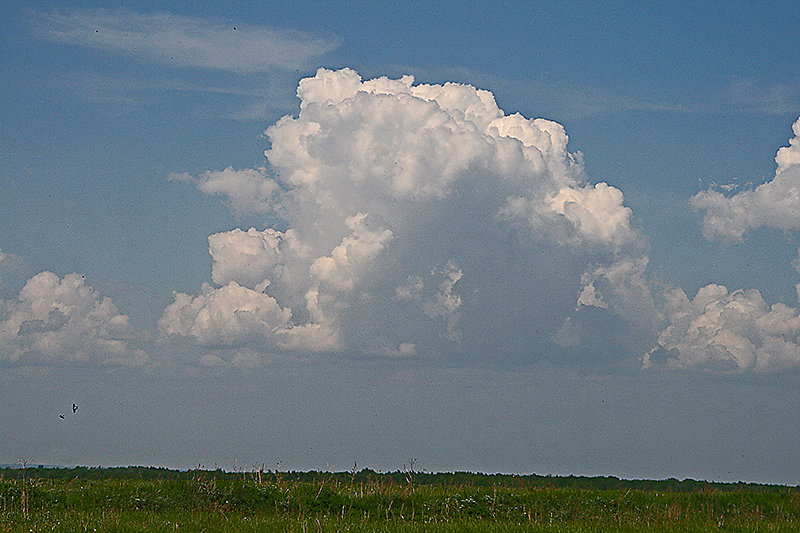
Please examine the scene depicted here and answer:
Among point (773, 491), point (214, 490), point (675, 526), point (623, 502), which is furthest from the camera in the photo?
point (773, 491)

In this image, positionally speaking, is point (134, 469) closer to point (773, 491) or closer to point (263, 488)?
point (263, 488)

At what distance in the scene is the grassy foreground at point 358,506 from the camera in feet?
92.5

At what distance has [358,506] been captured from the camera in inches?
1416

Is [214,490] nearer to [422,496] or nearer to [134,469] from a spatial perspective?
[422,496]

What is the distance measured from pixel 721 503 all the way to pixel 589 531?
16463 mm

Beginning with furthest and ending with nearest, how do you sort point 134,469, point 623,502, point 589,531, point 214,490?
1. point 134,469
2. point 623,502
3. point 214,490
4. point 589,531

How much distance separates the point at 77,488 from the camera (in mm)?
35688

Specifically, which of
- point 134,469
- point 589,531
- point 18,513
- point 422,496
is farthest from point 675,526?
point 134,469

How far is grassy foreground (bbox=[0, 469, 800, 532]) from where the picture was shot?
28.2 meters

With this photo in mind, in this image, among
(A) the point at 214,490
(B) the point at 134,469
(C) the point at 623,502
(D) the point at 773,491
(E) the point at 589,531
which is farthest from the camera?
(B) the point at 134,469

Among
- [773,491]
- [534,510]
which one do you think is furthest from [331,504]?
[773,491]

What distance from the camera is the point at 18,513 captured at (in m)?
29.3

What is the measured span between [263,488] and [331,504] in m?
3.04

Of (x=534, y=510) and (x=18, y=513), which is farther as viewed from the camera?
(x=534, y=510)
